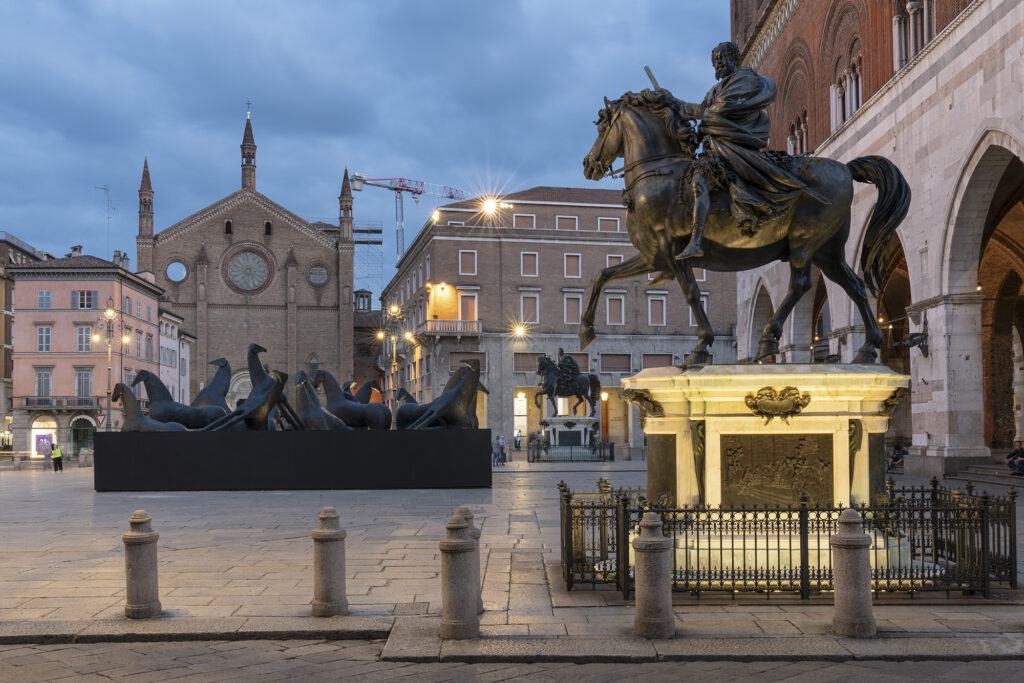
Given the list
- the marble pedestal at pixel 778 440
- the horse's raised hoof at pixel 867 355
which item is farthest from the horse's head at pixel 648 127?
the horse's raised hoof at pixel 867 355

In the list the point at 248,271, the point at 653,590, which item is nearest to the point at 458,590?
the point at 653,590

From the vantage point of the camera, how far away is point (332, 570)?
24.8 feet

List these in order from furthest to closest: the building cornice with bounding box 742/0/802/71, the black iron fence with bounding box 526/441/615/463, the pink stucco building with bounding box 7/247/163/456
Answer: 1. the pink stucco building with bounding box 7/247/163/456
2. the black iron fence with bounding box 526/441/615/463
3. the building cornice with bounding box 742/0/802/71

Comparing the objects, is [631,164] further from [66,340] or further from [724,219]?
[66,340]

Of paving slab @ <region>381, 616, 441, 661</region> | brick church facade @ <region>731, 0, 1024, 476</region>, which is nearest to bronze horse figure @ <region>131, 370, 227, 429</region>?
brick church facade @ <region>731, 0, 1024, 476</region>

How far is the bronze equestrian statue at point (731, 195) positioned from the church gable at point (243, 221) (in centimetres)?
6799

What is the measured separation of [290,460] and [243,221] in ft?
184

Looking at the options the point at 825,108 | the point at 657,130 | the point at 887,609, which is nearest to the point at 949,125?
the point at 825,108

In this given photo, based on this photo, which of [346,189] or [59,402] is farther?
[346,189]

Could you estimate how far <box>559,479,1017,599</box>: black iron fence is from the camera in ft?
25.9

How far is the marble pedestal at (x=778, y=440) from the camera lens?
8.39m

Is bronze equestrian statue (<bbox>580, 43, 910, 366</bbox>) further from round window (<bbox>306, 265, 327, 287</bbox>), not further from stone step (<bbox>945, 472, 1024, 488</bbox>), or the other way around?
round window (<bbox>306, 265, 327, 287</bbox>)

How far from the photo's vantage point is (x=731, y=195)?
864 centimetres

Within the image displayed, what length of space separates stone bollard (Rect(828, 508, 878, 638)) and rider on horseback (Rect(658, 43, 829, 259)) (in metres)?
2.94
